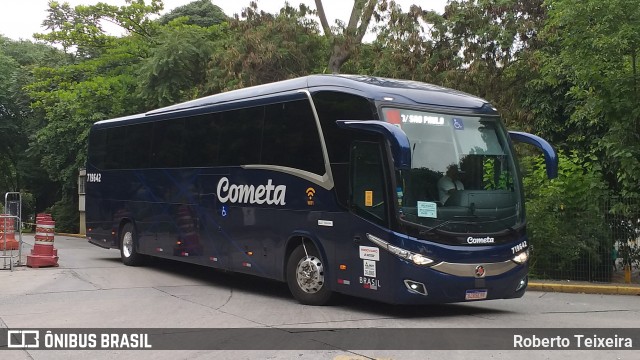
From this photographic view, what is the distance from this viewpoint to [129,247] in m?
17.9

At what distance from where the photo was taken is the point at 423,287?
955cm

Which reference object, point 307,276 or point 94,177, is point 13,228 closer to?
point 94,177

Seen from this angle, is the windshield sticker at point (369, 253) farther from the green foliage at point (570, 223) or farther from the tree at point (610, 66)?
the tree at point (610, 66)

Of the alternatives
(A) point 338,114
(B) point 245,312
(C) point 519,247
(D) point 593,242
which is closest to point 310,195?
(A) point 338,114

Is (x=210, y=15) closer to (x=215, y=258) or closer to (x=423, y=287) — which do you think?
(x=215, y=258)

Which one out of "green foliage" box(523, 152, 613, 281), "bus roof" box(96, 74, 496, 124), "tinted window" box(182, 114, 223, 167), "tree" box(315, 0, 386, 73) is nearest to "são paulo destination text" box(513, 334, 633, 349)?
"bus roof" box(96, 74, 496, 124)

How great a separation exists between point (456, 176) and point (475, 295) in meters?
1.72

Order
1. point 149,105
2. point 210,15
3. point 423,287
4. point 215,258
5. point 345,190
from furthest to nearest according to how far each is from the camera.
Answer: point 210,15, point 149,105, point 215,258, point 345,190, point 423,287

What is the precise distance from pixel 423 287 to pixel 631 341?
268 centimetres

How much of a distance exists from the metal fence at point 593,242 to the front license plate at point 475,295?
6.11m

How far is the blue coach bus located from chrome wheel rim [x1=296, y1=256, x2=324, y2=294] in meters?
0.02

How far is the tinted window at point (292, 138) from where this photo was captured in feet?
36.3

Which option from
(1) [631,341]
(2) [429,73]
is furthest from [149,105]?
(1) [631,341]

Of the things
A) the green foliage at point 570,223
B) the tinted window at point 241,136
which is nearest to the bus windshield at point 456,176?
the tinted window at point 241,136
